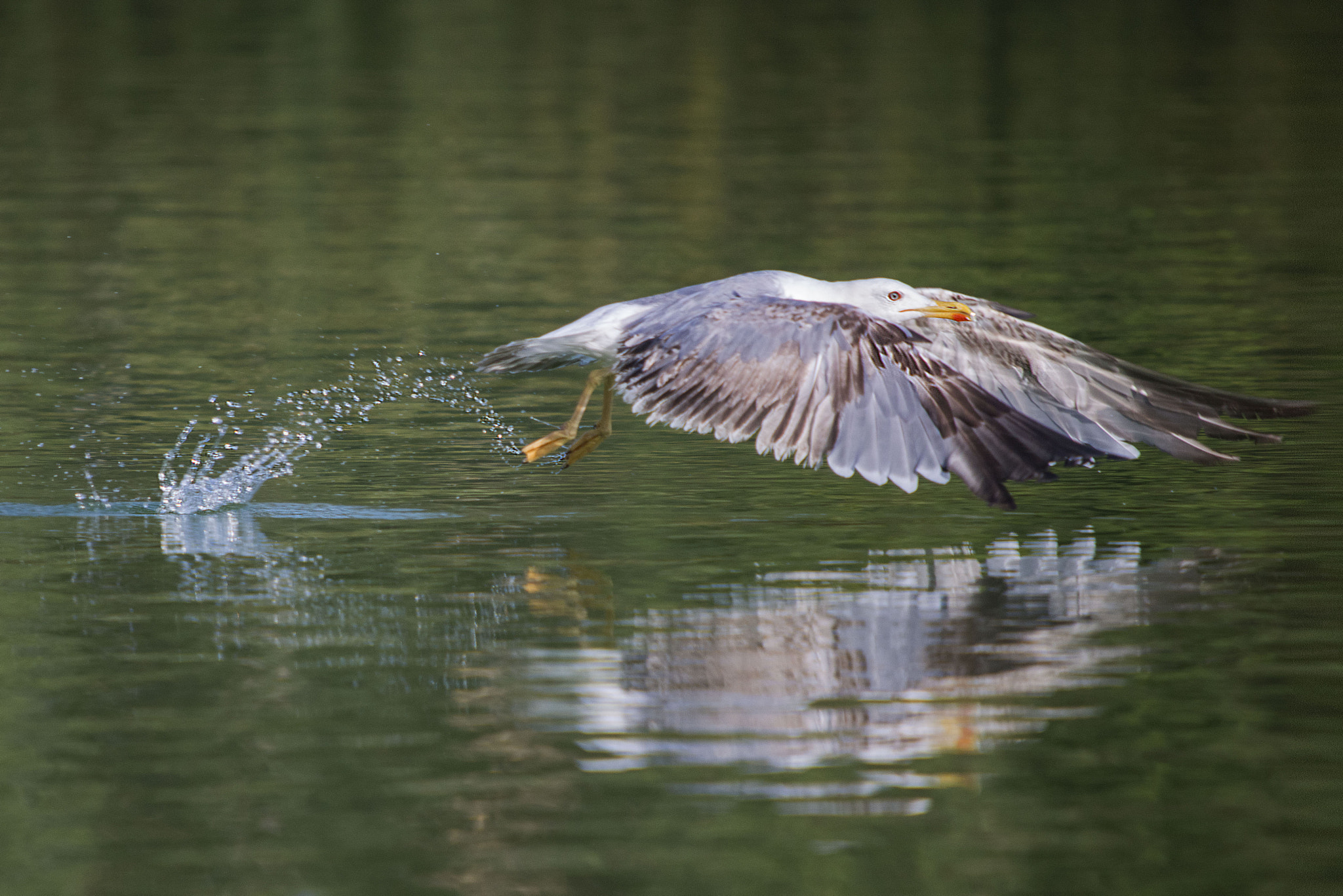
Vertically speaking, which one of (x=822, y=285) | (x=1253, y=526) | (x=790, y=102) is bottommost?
(x=1253, y=526)

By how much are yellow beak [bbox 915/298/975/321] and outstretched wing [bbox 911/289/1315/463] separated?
0.12 metres

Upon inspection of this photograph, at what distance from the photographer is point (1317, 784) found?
6.99 meters

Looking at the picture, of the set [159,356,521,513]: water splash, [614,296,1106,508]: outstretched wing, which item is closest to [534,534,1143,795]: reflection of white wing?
[614,296,1106,508]: outstretched wing

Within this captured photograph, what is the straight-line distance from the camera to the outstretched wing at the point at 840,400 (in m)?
9.70

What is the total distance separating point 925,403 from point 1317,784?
10.8 ft

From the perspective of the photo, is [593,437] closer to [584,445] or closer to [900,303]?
[584,445]

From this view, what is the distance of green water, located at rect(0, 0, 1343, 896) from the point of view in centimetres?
661

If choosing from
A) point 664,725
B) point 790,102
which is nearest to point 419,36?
point 790,102

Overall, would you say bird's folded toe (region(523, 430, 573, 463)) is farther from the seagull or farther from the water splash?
the water splash

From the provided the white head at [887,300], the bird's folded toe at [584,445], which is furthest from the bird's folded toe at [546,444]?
the white head at [887,300]

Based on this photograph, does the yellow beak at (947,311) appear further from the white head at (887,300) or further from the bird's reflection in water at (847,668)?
the bird's reflection in water at (847,668)

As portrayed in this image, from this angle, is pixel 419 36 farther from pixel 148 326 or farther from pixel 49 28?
pixel 148 326

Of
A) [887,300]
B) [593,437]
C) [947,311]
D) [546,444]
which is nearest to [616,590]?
[546,444]

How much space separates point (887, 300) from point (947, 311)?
1.05 ft
